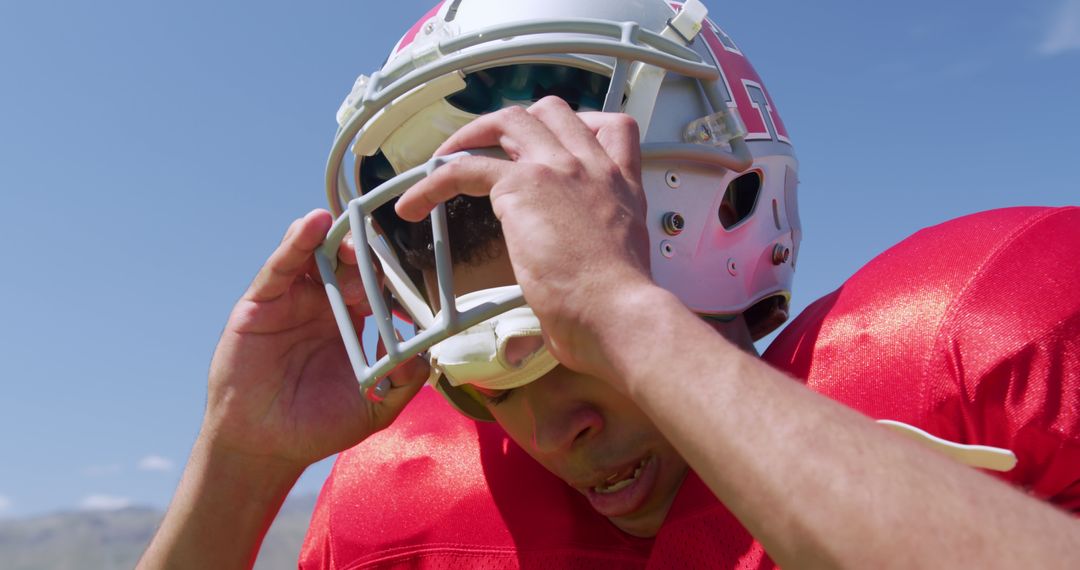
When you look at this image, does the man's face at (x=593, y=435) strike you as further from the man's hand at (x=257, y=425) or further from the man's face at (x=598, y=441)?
the man's hand at (x=257, y=425)

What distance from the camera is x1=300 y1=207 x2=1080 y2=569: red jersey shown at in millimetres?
1614

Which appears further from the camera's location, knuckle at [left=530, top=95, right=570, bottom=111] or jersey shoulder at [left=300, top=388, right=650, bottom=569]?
jersey shoulder at [left=300, top=388, right=650, bottom=569]

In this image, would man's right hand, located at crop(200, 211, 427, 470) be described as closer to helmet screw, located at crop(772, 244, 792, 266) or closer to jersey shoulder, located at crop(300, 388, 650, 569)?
jersey shoulder, located at crop(300, 388, 650, 569)

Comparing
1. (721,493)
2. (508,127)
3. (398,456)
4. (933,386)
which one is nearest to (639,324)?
(721,493)

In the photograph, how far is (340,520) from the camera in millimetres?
2525

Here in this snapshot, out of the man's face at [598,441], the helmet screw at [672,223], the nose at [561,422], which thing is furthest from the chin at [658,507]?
the helmet screw at [672,223]

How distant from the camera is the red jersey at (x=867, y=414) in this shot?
5.30 feet

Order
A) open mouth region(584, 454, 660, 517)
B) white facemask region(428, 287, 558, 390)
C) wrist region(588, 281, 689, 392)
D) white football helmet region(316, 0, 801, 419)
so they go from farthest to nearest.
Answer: open mouth region(584, 454, 660, 517), white football helmet region(316, 0, 801, 419), white facemask region(428, 287, 558, 390), wrist region(588, 281, 689, 392)

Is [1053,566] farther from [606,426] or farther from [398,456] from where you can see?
[398,456]

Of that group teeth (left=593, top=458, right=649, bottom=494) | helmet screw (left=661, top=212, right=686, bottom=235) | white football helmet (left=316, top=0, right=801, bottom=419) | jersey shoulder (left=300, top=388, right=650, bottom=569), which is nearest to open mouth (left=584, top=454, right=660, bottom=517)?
teeth (left=593, top=458, right=649, bottom=494)

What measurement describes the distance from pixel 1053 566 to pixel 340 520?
1696mm

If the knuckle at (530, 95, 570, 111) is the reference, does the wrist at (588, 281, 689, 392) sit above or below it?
below

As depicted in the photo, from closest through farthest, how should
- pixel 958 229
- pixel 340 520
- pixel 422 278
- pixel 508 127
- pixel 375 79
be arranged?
pixel 508 127 → pixel 958 229 → pixel 375 79 → pixel 422 278 → pixel 340 520

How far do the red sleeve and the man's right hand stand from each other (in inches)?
32.7
